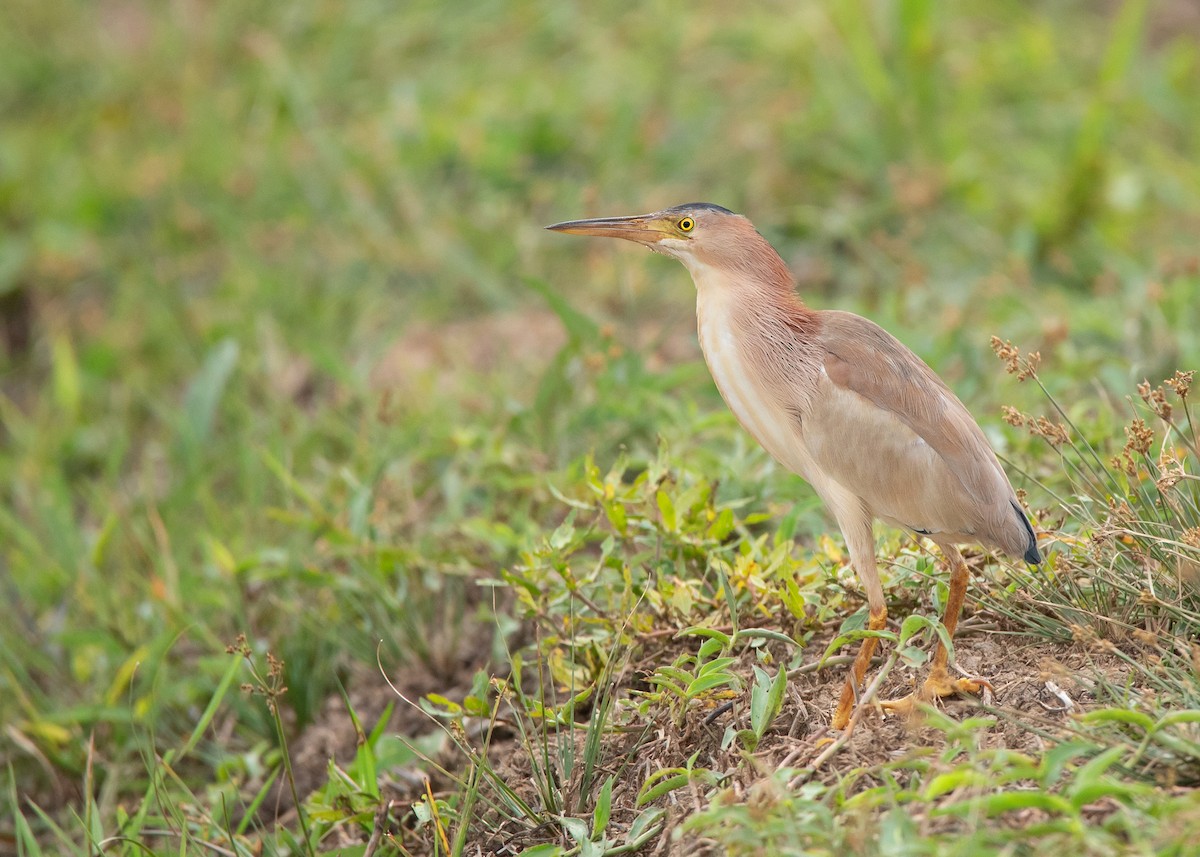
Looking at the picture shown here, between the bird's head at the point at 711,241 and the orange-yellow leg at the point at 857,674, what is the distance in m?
0.72

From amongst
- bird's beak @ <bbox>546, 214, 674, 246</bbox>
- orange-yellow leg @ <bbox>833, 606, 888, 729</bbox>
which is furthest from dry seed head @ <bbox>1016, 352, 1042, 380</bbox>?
bird's beak @ <bbox>546, 214, 674, 246</bbox>

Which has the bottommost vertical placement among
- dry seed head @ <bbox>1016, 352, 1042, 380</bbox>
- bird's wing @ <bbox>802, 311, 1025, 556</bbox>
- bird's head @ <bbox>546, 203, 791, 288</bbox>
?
bird's wing @ <bbox>802, 311, 1025, 556</bbox>

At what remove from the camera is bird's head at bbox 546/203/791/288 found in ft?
9.14

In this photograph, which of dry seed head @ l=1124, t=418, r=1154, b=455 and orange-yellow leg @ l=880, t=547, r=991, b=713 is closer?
dry seed head @ l=1124, t=418, r=1154, b=455

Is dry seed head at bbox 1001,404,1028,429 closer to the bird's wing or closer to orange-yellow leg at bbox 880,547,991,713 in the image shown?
the bird's wing

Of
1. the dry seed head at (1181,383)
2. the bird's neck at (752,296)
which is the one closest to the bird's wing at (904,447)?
the bird's neck at (752,296)

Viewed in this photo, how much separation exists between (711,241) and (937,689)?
1.00 metres

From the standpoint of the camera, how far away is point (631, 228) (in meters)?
2.96

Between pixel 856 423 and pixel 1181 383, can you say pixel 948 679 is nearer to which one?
pixel 856 423

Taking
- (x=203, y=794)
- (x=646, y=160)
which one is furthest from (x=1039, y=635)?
(x=646, y=160)

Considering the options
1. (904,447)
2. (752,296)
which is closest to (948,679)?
(904,447)

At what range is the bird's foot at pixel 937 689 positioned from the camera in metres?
2.48

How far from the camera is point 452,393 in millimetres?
4531

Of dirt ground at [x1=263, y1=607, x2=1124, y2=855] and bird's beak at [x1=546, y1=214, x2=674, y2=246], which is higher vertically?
bird's beak at [x1=546, y1=214, x2=674, y2=246]
